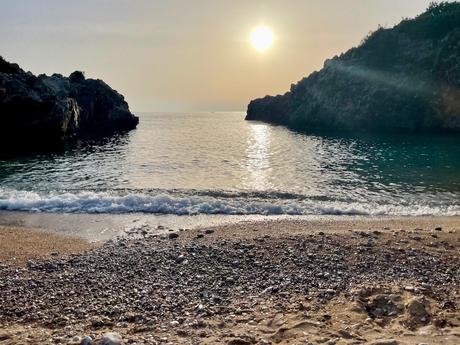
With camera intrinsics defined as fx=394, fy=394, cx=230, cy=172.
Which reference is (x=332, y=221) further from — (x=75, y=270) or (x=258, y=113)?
(x=258, y=113)

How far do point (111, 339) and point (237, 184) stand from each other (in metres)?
22.7

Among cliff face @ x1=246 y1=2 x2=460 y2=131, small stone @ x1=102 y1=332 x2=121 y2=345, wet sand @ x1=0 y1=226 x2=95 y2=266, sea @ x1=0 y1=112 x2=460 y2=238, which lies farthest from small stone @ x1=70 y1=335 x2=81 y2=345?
cliff face @ x1=246 y1=2 x2=460 y2=131

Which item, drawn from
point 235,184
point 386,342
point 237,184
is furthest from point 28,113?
point 386,342

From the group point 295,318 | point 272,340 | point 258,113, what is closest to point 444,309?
point 295,318

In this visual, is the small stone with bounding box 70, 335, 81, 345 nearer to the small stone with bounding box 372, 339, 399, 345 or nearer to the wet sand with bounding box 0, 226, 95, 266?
the small stone with bounding box 372, 339, 399, 345

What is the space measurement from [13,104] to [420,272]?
2279 inches

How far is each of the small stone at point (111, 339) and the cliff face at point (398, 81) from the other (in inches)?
3802

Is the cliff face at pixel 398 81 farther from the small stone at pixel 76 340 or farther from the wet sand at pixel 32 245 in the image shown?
the small stone at pixel 76 340

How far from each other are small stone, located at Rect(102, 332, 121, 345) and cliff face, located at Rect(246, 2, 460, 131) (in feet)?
317

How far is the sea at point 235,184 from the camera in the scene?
22.9 m

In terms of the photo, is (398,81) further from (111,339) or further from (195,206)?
(111,339)

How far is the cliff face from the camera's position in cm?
9375

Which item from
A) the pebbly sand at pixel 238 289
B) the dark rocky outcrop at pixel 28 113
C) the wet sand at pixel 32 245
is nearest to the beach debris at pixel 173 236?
the pebbly sand at pixel 238 289

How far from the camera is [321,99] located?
12794 cm
